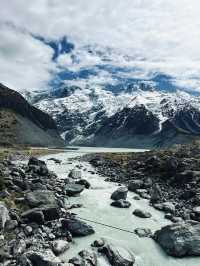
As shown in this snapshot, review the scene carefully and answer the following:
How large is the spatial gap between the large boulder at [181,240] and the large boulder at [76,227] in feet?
23.6

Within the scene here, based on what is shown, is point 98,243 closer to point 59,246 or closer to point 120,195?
point 59,246

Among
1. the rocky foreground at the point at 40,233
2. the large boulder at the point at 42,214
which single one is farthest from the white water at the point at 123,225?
the large boulder at the point at 42,214

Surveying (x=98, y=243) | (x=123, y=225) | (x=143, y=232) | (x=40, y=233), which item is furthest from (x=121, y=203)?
(x=40, y=233)

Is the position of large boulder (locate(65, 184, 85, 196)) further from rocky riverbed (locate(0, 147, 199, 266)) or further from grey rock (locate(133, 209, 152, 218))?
grey rock (locate(133, 209, 152, 218))

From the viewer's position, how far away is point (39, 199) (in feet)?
144

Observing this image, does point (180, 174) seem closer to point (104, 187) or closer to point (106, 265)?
point (104, 187)

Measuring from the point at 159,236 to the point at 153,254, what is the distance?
3105 millimetres

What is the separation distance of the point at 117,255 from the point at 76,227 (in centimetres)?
735

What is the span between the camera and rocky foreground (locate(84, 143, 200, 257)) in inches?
1353

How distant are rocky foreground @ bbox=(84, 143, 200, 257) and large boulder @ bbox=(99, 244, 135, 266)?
4826 millimetres

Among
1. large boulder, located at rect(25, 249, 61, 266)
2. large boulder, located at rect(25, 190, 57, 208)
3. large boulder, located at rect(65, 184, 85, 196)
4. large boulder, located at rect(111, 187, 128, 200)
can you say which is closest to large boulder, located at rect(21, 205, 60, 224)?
large boulder, located at rect(25, 190, 57, 208)

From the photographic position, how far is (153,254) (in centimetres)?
3362

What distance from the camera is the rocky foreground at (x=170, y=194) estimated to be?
34375 mm

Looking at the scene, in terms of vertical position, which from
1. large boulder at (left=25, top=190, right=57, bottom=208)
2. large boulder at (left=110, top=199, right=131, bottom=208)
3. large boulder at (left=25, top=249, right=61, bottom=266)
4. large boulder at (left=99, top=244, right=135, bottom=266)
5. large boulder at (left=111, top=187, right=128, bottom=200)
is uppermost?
large boulder at (left=25, top=190, right=57, bottom=208)
